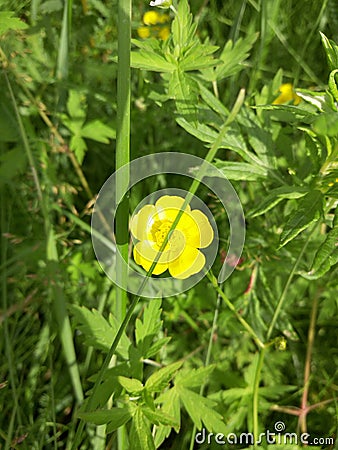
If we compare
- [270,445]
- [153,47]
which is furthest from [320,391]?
[153,47]

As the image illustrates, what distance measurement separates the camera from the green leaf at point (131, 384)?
129 cm

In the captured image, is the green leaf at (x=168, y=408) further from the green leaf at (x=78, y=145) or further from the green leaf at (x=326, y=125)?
the green leaf at (x=78, y=145)

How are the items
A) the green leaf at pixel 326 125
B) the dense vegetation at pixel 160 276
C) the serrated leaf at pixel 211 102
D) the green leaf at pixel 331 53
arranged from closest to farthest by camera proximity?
the green leaf at pixel 326 125 < the green leaf at pixel 331 53 < the dense vegetation at pixel 160 276 < the serrated leaf at pixel 211 102

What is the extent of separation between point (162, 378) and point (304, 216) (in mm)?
494

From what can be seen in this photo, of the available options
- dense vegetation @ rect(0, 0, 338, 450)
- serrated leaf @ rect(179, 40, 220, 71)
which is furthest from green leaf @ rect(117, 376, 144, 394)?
serrated leaf @ rect(179, 40, 220, 71)

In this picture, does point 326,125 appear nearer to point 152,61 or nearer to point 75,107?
point 152,61

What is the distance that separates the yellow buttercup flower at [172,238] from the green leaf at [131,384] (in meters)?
0.25

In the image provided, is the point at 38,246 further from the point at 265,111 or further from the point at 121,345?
the point at 265,111

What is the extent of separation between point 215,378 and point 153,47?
3.30 feet

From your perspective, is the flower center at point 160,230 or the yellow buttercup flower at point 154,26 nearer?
the flower center at point 160,230

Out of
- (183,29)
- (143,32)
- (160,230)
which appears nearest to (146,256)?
(160,230)

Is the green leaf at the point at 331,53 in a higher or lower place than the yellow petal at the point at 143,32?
lower

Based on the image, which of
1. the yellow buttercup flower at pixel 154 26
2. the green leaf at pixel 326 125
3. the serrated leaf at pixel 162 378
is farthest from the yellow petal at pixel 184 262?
the yellow buttercup flower at pixel 154 26

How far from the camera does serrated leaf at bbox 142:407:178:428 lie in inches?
47.8
